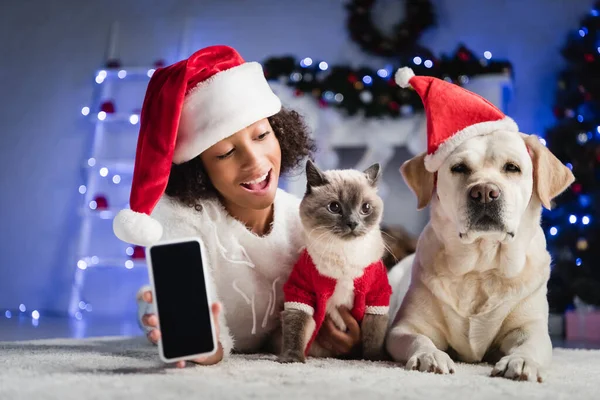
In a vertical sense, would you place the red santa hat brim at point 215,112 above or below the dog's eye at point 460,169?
above

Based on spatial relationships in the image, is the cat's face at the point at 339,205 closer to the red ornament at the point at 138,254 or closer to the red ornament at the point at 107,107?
the red ornament at the point at 138,254

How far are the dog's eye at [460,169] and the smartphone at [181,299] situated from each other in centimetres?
84

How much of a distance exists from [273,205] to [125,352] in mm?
723

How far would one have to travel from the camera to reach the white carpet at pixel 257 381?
1326 mm

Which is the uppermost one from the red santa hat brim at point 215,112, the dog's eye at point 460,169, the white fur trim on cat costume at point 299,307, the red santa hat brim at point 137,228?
the red santa hat brim at point 215,112

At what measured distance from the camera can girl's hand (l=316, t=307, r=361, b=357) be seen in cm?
203

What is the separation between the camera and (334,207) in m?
2.00

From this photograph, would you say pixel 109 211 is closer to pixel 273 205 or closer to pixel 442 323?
pixel 273 205

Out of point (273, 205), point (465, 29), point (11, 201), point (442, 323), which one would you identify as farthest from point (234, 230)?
point (11, 201)

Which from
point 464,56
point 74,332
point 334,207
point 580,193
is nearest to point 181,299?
point 334,207

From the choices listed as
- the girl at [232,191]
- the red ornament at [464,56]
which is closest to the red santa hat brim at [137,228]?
the girl at [232,191]

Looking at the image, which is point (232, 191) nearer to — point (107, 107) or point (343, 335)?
point (343, 335)

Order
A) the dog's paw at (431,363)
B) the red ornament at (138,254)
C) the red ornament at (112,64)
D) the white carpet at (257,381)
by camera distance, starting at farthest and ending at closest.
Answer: the red ornament at (112,64) < the red ornament at (138,254) < the dog's paw at (431,363) < the white carpet at (257,381)

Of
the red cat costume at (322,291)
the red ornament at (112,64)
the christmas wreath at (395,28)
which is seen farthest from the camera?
the red ornament at (112,64)
